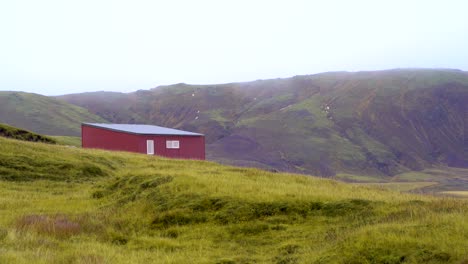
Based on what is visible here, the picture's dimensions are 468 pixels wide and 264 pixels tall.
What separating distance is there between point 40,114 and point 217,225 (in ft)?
514

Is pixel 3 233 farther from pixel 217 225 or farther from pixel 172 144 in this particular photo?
pixel 172 144

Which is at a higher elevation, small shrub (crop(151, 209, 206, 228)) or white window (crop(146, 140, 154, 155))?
small shrub (crop(151, 209, 206, 228))

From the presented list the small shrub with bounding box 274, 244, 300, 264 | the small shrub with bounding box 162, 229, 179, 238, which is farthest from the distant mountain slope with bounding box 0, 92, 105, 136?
the small shrub with bounding box 274, 244, 300, 264

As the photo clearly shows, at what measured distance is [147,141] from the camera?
154ft

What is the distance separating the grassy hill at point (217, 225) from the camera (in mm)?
9688

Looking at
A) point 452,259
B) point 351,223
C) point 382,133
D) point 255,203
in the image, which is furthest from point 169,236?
point 382,133

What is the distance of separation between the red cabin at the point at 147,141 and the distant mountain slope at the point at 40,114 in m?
95.1

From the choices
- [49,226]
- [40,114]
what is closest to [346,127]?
[40,114]

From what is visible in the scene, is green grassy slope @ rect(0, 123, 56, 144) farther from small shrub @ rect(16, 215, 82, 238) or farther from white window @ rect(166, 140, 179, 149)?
small shrub @ rect(16, 215, 82, 238)

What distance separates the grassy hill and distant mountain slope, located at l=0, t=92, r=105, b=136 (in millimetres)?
129317

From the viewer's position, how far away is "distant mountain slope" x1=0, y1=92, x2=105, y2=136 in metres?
148

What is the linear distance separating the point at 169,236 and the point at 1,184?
38.7 ft

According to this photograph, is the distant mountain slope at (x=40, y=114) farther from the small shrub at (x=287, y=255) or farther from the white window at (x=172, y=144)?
the small shrub at (x=287, y=255)

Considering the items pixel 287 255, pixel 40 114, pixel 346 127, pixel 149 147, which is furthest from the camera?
pixel 346 127
